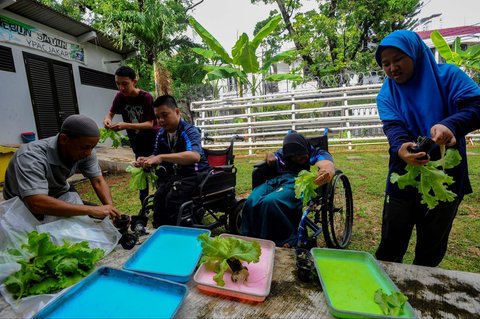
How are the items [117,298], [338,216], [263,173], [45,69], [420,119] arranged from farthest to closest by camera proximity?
[45,69], [338,216], [263,173], [420,119], [117,298]

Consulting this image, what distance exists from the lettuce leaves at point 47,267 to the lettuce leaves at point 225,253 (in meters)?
0.65

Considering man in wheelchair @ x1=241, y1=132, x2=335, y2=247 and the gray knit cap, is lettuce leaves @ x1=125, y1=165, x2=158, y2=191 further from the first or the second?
man in wheelchair @ x1=241, y1=132, x2=335, y2=247

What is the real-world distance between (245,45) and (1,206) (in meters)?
8.13

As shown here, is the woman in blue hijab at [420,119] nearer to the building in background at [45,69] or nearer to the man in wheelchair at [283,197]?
the man in wheelchair at [283,197]

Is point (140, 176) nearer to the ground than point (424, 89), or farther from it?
nearer to the ground

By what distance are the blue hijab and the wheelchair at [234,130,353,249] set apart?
89 centimetres

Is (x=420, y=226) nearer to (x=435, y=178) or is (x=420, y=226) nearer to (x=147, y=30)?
(x=435, y=178)

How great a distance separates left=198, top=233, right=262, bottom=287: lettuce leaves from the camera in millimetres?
1283

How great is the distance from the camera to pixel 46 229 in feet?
5.23

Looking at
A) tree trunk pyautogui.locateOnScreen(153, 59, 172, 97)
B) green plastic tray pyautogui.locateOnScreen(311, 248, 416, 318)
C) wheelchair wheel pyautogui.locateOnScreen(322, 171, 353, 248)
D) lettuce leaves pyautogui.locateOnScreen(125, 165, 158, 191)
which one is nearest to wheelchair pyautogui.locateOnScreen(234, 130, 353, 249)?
wheelchair wheel pyautogui.locateOnScreen(322, 171, 353, 248)

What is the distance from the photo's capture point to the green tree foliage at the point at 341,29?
11492 millimetres

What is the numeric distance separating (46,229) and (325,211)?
6.82 feet

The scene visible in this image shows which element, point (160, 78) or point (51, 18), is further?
point (160, 78)

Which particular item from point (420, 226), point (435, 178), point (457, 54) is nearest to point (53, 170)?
point (435, 178)
